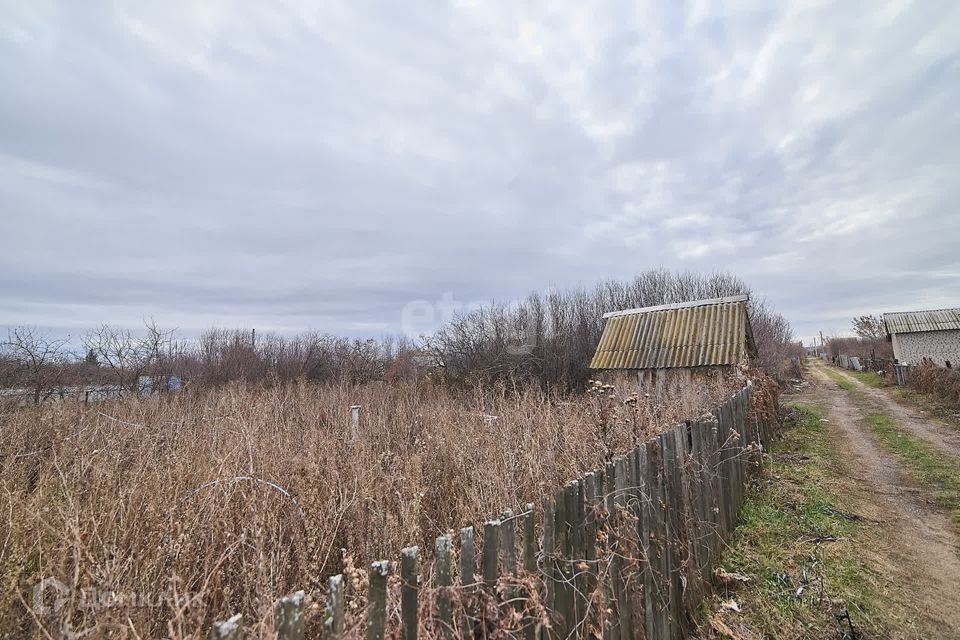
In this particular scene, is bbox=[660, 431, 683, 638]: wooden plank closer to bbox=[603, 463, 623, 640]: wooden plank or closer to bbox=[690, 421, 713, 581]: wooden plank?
bbox=[690, 421, 713, 581]: wooden plank

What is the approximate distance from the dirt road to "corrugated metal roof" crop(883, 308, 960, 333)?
2404 cm

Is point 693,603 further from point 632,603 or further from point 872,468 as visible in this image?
point 872,468

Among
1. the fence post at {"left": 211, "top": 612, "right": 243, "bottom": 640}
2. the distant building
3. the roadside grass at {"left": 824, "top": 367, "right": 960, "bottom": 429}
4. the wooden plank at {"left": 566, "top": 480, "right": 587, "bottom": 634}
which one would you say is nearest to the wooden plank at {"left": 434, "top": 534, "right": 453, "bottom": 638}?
the fence post at {"left": 211, "top": 612, "right": 243, "bottom": 640}

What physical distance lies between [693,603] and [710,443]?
1516mm

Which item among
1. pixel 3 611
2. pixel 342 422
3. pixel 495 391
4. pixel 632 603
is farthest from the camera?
pixel 495 391

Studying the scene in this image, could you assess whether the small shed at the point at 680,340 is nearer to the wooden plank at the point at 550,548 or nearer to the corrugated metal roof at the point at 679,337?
the corrugated metal roof at the point at 679,337

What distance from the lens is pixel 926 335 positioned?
26328mm

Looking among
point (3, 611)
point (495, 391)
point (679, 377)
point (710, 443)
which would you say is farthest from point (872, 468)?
point (3, 611)

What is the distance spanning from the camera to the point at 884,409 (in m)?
13.8

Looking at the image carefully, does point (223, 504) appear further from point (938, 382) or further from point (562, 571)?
point (938, 382)

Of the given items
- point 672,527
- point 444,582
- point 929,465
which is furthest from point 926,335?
point 444,582

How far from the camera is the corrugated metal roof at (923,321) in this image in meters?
25.7

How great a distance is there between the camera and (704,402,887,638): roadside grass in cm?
310

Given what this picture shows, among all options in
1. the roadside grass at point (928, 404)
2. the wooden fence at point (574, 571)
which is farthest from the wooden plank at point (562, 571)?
the roadside grass at point (928, 404)
